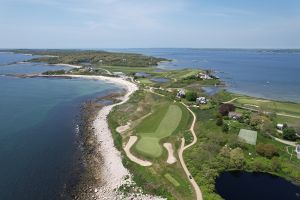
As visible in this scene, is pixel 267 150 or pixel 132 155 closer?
pixel 267 150

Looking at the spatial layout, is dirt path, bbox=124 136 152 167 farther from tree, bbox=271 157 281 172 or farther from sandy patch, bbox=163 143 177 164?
tree, bbox=271 157 281 172

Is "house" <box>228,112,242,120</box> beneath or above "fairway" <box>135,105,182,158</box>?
above

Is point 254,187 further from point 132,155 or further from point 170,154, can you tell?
point 132,155

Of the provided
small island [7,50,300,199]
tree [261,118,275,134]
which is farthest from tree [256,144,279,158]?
tree [261,118,275,134]

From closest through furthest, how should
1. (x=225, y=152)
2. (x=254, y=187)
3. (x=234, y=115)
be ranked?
(x=254, y=187) < (x=225, y=152) < (x=234, y=115)

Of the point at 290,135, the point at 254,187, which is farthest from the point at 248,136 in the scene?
the point at 254,187

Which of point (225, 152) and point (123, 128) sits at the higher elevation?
point (225, 152)
